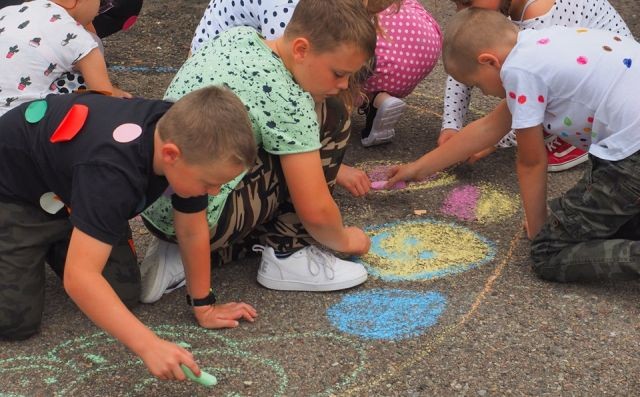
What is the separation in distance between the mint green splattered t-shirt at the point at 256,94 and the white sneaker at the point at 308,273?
27cm

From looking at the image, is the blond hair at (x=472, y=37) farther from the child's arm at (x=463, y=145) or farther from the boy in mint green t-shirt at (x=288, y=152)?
the boy in mint green t-shirt at (x=288, y=152)

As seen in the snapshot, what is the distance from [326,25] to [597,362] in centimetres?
113

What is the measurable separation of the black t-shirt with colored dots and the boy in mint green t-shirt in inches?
9.8

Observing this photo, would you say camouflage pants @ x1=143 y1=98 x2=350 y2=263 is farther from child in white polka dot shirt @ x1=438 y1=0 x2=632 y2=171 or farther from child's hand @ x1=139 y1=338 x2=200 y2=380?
child in white polka dot shirt @ x1=438 y1=0 x2=632 y2=171

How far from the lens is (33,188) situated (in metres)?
2.30

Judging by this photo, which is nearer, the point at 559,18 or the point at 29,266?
the point at 29,266

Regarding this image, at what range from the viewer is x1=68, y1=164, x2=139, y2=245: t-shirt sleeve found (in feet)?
6.34

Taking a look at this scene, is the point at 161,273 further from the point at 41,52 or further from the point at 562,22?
the point at 562,22

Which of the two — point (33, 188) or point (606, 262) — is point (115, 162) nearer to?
point (33, 188)

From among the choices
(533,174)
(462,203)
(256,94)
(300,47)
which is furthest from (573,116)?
(256,94)

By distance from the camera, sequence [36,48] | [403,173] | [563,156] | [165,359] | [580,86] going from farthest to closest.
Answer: [563,156], [403,173], [36,48], [580,86], [165,359]

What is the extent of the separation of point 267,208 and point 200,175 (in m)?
0.59

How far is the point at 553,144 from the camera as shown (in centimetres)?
333

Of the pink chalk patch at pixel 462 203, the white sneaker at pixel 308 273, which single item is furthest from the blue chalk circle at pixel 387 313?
the pink chalk patch at pixel 462 203
